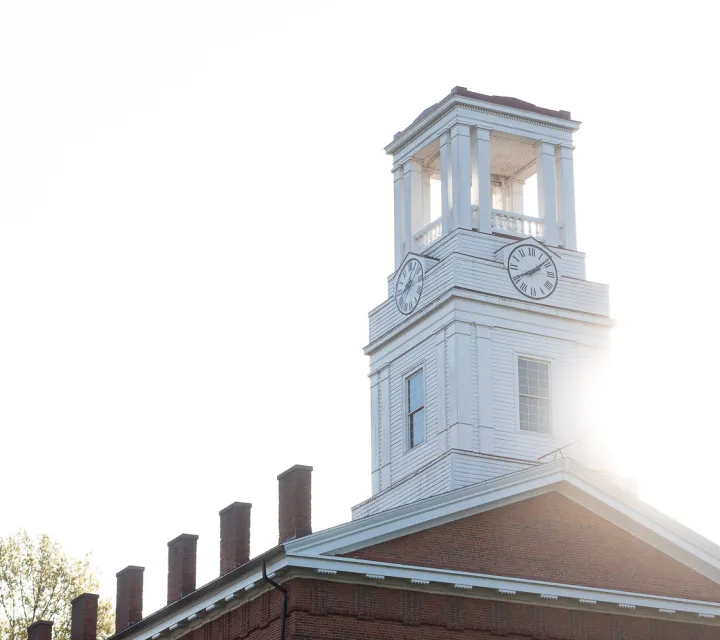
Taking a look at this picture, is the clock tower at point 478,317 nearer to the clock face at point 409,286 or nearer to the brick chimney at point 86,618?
the clock face at point 409,286

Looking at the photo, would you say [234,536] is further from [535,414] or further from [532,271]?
[532,271]

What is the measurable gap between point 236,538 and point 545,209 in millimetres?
14163

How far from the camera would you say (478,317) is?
42594mm

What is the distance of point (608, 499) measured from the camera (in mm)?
35688

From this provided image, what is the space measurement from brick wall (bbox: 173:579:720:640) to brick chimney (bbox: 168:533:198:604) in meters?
3.89

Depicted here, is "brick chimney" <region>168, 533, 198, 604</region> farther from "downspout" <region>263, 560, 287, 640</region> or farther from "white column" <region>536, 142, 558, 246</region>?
"white column" <region>536, 142, 558, 246</region>

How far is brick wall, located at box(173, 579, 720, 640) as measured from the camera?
32.0m

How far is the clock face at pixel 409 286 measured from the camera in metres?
44.1

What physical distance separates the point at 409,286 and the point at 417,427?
12.7ft

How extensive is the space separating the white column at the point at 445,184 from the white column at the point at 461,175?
8.9 inches

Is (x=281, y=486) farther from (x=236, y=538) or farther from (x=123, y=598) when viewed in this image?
(x=123, y=598)

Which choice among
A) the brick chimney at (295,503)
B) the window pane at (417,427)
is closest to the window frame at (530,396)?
the window pane at (417,427)

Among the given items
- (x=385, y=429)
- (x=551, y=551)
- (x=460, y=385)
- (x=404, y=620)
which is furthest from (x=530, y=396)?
(x=404, y=620)

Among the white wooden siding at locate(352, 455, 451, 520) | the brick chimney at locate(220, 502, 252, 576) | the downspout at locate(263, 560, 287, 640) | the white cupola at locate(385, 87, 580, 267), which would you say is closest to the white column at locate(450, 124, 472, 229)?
the white cupola at locate(385, 87, 580, 267)
